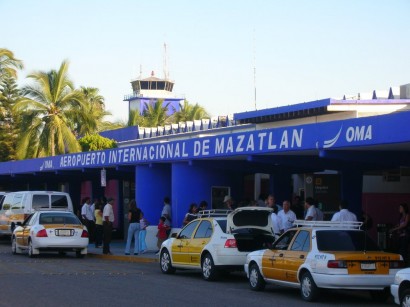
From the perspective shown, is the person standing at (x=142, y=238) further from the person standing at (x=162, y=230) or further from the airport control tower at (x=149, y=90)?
the airport control tower at (x=149, y=90)

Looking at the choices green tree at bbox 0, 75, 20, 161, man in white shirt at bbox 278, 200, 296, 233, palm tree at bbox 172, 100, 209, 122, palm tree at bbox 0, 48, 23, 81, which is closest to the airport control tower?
palm tree at bbox 172, 100, 209, 122

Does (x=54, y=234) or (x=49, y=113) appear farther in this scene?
(x=49, y=113)

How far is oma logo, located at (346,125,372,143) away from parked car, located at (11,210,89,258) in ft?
35.2

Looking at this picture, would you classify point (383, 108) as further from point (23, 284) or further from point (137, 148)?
point (23, 284)

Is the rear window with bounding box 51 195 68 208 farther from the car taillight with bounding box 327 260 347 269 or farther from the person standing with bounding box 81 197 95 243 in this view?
the car taillight with bounding box 327 260 347 269

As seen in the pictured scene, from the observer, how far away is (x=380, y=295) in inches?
640

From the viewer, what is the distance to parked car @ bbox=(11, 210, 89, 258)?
26.8 m

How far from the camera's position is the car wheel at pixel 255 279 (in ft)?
58.0

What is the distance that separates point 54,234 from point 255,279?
35.1 ft

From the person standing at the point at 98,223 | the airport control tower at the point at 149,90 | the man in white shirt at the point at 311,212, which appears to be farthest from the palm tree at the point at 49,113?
the airport control tower at the point at 149,90

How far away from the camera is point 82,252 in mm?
27828

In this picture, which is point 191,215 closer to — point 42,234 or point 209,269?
point 42,234

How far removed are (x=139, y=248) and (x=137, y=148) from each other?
157 inches

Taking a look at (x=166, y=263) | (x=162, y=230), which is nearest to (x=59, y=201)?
(x=162, y=230)
